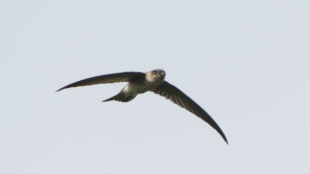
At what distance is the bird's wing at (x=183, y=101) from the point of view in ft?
37.7

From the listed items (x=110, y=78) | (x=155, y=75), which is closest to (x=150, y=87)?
(x=155, y=75)

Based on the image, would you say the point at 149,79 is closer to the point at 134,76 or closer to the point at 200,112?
the point at 134,76

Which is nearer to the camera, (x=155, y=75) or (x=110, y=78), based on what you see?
(x=110, y=78)

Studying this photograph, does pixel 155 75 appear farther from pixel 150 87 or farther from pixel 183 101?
pixel 183 101

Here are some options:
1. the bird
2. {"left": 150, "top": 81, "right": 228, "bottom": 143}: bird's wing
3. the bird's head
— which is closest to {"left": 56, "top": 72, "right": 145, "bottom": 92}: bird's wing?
the bird

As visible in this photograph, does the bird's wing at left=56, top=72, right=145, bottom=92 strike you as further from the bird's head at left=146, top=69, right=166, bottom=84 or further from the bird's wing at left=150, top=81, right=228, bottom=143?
the bird's wing at left=150, top=81, right=228, bottom=143

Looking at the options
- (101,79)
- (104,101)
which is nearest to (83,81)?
(101,79)

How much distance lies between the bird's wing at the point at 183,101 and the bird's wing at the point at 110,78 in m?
0.95

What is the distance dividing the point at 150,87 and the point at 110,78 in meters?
0.86

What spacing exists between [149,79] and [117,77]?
0.57 metres

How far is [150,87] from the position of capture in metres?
10.7

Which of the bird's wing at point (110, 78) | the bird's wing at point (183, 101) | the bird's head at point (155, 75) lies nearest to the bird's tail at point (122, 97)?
the bird's wing at point (110, 78)

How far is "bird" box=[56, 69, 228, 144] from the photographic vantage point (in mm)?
10078

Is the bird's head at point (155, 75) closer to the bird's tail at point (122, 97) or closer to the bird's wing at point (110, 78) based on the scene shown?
the bird's wing at point (110, 78)
